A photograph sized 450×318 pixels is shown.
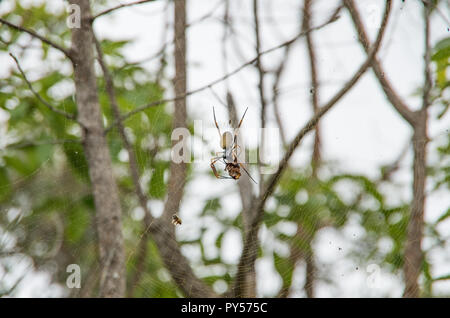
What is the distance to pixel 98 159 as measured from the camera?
3.02 m

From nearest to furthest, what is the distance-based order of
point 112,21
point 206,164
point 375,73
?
point 375,73, point 206,164, point 112,21

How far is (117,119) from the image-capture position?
314 cm

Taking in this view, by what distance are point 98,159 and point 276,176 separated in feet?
3.41

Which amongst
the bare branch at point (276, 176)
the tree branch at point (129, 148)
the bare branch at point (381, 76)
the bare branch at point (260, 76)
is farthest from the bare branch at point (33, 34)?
the bare branch at point (381, 76)

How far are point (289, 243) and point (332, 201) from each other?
1.34 ft

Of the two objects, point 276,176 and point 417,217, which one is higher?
point 276,176

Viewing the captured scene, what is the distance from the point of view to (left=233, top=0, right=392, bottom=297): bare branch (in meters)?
2.53

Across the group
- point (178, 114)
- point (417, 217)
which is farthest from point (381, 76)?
point (178, 114)

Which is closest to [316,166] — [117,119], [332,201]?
[332,201]

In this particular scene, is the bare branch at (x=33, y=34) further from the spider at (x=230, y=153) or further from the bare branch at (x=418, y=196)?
the bare branch at (x=418, y=196)

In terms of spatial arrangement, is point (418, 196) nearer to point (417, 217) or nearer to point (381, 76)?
point (417, 217)

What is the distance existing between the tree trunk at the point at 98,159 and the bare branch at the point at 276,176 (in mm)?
684

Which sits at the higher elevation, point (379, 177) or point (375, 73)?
point (375, 73)

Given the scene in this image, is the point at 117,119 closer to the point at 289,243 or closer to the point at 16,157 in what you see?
the point at 16,157
